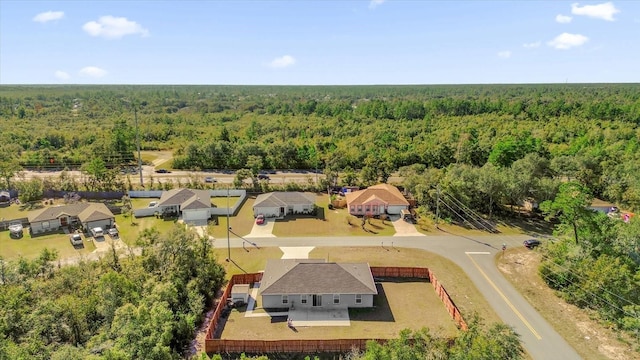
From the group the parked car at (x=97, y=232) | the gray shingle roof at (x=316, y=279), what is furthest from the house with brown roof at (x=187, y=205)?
the gray shingle roof at (x=316, y=279)

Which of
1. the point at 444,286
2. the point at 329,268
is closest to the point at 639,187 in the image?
the point at 444,286

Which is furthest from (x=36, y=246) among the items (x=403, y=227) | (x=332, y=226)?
(x=403, y=227)

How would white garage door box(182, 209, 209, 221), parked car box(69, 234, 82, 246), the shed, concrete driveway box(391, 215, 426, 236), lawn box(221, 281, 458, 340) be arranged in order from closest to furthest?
lawn box(221, 281, 458, 340)
the shed
parked car box(69, 234, 82, 246)
concrete driveway box(391, 215, 426, 236)
white garage door box(182, 209, 209, 221)

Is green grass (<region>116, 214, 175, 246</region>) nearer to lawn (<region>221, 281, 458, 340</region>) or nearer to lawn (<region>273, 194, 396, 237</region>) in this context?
lawn (<region>273, 194, 396, 237</region>)

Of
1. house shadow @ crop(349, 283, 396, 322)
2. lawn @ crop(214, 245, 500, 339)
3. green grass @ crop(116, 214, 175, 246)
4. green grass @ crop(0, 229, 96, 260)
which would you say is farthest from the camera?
green grass @ crop(116, 214, 175, 246)

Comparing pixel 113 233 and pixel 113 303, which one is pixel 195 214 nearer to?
pixel 113 233

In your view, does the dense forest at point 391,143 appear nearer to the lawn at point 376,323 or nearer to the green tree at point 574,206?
the green tree at point 574,206

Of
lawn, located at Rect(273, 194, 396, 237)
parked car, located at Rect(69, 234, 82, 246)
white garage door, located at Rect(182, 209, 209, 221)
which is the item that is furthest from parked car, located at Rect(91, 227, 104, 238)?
lawn, located at Rect(273, 194, 396, 237)

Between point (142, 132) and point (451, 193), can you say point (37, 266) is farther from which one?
point (142, 132)
